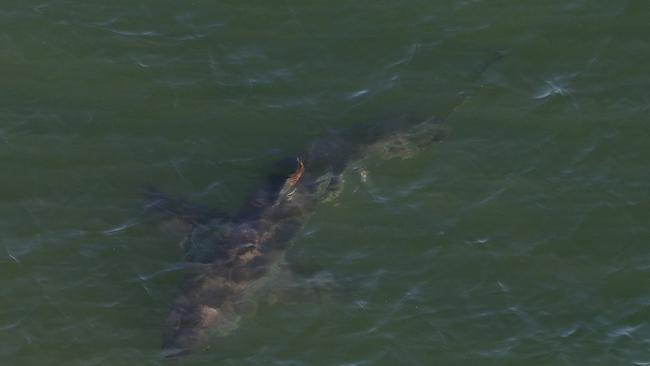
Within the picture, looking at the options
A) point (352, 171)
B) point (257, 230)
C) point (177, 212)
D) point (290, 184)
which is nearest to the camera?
point (257, 230)

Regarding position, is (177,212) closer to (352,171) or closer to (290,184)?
(290,184)

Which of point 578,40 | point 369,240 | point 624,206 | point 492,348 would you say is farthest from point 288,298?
point 578,40

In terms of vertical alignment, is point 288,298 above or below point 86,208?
below

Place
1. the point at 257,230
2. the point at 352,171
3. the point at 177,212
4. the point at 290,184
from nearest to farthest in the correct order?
the point at 257,230 → the point at 177,212 → the point at 290,184 → the point at 352,171

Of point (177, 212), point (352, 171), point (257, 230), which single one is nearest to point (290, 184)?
point (257, 230)

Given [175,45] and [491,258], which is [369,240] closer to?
[491,258]

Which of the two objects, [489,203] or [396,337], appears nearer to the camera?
[396,337]

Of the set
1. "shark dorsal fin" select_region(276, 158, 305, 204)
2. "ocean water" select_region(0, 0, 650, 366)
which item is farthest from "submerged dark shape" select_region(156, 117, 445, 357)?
"ocean water" select_region(0, 0, 650, 366)
